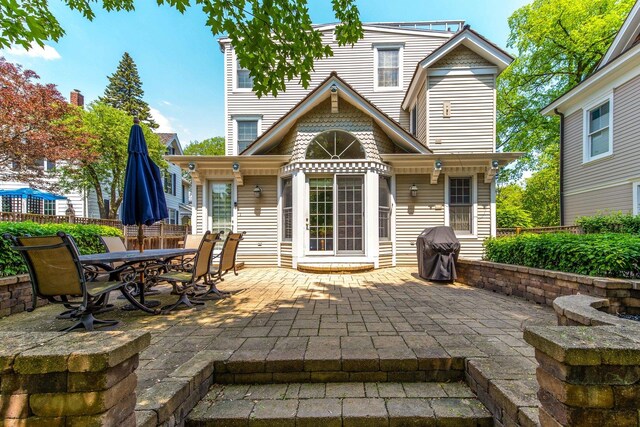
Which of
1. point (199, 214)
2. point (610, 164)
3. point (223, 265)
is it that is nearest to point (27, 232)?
point (223, 265)

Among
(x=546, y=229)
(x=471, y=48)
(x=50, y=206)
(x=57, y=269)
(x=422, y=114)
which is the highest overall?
(x=471, y=48)

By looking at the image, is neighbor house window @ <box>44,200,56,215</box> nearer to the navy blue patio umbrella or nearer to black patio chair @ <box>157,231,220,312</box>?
the navy blue patio umbrella

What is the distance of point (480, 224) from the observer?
8.36 meters

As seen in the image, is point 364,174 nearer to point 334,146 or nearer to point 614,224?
point 334,146

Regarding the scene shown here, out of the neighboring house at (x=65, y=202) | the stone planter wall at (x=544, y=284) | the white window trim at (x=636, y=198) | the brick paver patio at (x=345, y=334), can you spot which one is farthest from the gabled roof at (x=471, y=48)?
the neighboring house at (x=65, y=202)

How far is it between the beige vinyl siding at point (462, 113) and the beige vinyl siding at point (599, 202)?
372 cm

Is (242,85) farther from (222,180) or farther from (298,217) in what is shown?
(298,217)

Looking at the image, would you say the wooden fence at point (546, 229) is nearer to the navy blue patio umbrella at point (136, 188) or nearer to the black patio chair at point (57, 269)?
the navy blue patio umbrella at point (136, 188)

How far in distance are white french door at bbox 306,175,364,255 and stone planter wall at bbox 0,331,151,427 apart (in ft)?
20.8

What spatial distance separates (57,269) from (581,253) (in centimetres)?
669

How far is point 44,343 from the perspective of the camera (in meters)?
1.41

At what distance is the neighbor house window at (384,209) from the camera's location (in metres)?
7.95

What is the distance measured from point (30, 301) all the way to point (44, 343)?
4.16 m

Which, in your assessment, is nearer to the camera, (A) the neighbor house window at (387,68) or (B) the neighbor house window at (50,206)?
(A) the neighbor house window at (387,68)
